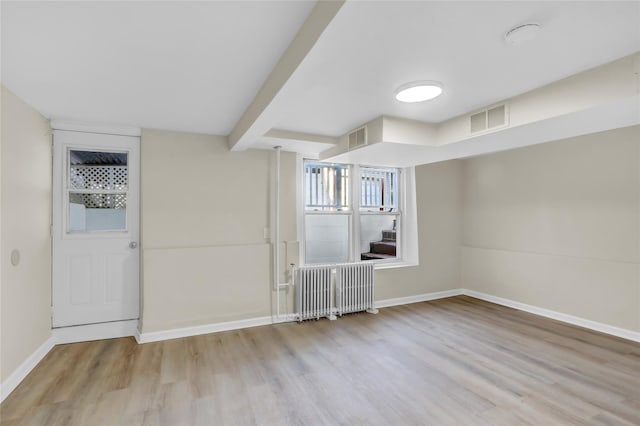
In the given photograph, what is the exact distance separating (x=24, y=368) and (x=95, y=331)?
2.76 feet

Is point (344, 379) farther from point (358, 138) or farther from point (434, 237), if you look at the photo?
point (434, 237)

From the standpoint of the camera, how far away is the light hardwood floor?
87.9 inches

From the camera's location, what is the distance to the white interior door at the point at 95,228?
3461mm

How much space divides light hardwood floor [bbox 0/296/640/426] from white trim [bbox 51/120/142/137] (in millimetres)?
2346

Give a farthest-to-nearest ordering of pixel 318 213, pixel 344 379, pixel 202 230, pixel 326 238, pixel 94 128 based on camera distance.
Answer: pixel 326 238 → pixel 318 213 → pixel 202 230 → pixel 94 128 → pixel 344 379

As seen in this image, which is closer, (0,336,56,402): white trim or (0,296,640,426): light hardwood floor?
(0,296,640,426): light hardwood floor

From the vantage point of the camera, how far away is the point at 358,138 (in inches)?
141

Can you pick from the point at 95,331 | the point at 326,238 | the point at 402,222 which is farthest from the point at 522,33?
the point at 95,331

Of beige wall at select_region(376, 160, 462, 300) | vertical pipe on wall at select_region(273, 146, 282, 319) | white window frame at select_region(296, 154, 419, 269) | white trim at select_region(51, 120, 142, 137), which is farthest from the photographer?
beige wall at select_region(376, 160, 462, 300)

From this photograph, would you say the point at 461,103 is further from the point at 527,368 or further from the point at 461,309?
the point at 461,309

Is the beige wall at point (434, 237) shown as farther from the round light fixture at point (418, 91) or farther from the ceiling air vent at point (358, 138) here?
the round light fixture at point (418, 91)

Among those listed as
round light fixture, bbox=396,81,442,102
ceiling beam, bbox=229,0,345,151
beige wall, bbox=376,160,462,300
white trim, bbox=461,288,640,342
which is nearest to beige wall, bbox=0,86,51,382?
ceiling beam, bbox=229,0,345,151

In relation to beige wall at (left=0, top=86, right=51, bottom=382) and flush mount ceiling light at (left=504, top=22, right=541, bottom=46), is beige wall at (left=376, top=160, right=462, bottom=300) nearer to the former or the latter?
flush mount ceiling light at (left=504, top=22, right=541, bottom=46)

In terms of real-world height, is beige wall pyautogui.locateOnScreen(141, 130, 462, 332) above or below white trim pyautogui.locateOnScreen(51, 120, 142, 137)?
below
